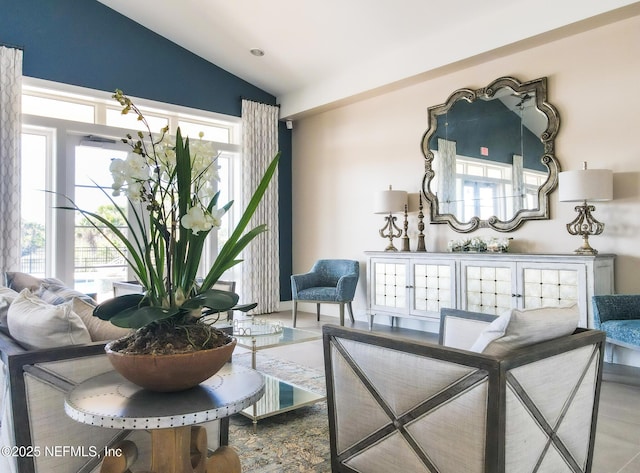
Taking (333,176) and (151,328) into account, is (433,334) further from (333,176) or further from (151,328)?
(151,328)

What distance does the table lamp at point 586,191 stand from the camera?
3514 millimetres

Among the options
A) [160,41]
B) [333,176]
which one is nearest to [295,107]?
[333,176]

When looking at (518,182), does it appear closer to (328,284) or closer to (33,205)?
(328,284)

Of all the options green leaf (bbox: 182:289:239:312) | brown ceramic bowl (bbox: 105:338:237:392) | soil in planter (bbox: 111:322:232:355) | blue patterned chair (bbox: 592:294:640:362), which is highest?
green leaf (bbox: 182:289:239:312)

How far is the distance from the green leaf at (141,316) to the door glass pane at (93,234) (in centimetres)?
426

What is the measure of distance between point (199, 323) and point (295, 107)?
546 centimetres

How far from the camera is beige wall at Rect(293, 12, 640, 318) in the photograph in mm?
3713

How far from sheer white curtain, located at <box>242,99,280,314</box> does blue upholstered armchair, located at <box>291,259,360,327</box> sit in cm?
92

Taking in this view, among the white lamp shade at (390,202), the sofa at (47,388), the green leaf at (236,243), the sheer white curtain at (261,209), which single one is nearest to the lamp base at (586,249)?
the white lamp shade at (390,202)

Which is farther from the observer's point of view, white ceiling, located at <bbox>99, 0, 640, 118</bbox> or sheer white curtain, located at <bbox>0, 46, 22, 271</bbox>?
sheer white curtain, located at <bbox>0, 46, 22, 271</bbox>

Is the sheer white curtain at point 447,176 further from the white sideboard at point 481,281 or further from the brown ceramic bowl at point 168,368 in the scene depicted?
the brown ceramic bowl at point 168,368

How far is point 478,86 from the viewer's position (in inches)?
184

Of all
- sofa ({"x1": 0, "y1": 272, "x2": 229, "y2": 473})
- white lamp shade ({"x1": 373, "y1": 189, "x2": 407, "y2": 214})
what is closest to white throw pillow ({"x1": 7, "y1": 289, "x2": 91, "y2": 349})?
sofa ({"x1": 0, "y1": 272, "x2": 229, "y2": 473})

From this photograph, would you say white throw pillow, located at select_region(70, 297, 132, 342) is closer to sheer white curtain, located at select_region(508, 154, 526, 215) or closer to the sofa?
the sofa
